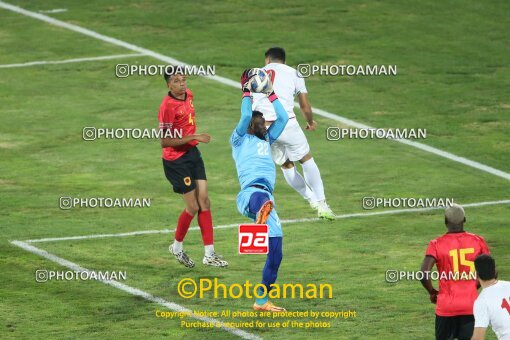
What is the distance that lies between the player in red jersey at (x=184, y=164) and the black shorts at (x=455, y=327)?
4.92 m

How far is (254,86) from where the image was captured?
17.9m

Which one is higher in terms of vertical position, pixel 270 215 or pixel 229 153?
pixel 229 153

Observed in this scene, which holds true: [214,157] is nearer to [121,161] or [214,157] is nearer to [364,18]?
[121,161]

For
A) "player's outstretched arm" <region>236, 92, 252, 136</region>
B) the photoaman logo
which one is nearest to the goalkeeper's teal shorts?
the photoaman logo

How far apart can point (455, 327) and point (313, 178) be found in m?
7.12

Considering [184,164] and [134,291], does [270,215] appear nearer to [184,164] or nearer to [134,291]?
[184,164]

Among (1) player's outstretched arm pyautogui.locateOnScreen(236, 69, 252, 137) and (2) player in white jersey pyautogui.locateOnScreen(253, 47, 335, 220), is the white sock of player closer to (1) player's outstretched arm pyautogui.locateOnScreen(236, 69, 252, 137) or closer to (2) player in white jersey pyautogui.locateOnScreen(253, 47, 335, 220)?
(2) player in white jersey pyautogui.locateOnScreen(253, 47, 335, 220)

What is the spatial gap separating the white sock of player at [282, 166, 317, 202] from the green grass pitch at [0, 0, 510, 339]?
43 cm

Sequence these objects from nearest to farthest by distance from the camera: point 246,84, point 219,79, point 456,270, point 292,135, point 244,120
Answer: point 456,270 < point 244,120 < point 246,84 < point 292,135 < point 219,79

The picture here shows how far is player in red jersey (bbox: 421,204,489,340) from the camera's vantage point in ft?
46.0

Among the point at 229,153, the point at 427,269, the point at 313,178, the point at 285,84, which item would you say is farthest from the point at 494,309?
the point at 229,153

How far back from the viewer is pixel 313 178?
21.0 meters

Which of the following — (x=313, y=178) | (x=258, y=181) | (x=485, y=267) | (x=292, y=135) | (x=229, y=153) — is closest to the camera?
(x=485, y=267)

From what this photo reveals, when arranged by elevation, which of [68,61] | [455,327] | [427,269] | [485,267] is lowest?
[455,327]
